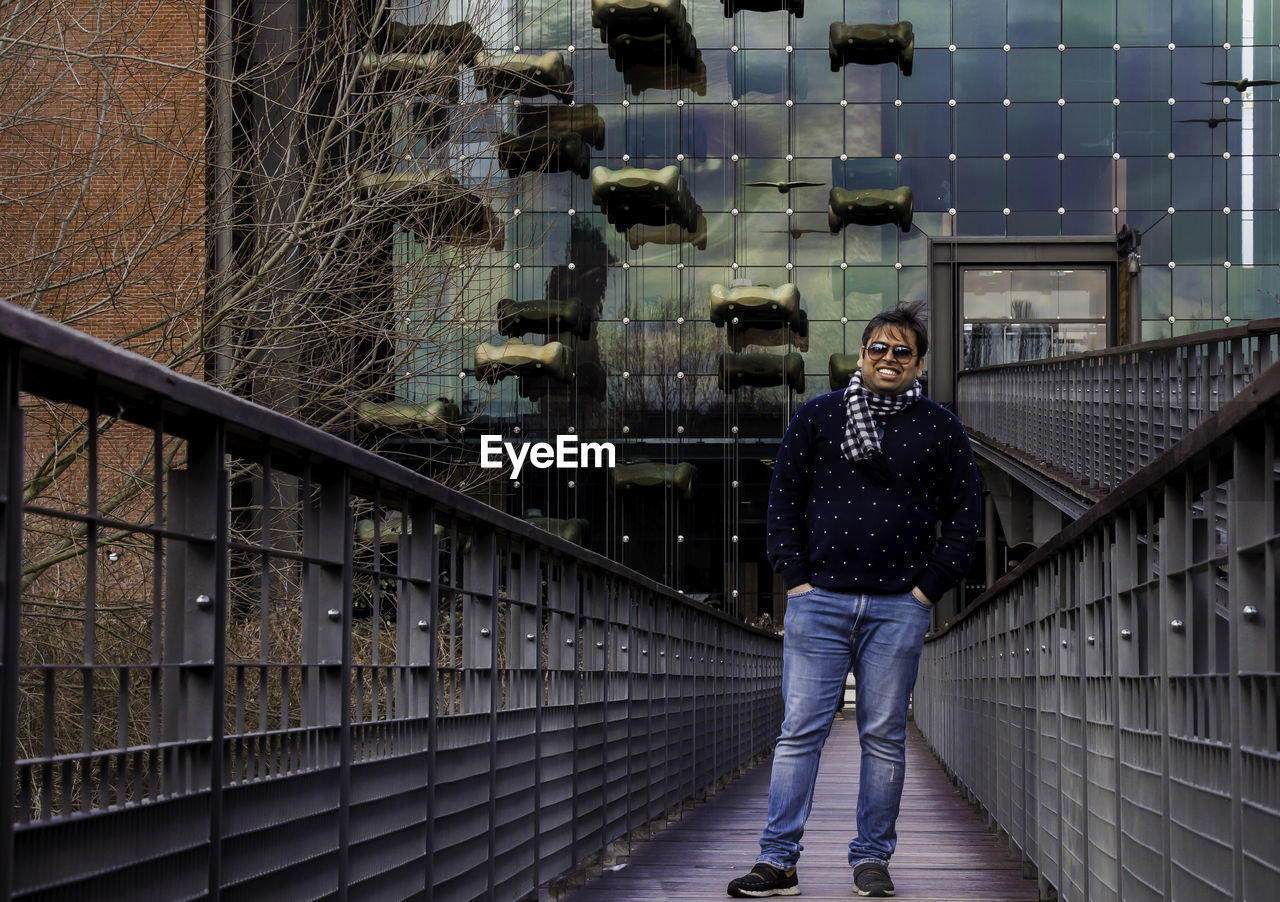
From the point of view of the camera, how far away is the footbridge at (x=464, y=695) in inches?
116

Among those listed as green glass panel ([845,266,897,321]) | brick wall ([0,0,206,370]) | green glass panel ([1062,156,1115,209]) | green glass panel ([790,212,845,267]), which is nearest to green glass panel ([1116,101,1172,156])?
green glass panel ([1062,156,1115,209])

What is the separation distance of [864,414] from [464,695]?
188 centimetres

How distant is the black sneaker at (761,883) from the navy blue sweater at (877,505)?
1.05 meters

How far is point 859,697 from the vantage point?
6656 mm

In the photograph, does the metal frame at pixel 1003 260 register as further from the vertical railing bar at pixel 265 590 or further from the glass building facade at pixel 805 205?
the vertical railing bar at pixel 265 590

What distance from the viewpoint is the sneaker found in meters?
6.52

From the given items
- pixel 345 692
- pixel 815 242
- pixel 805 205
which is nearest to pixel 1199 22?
pixel 805 205

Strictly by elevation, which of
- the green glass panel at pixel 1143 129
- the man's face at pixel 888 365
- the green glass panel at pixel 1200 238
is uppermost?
the green glass panel at pixel 1143 129

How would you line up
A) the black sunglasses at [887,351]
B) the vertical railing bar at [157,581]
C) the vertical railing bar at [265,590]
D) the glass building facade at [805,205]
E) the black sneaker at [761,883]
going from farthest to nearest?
1. the glass building facade at [805,205]
2. the black sunglasses at [887,351]
3. the black sneaker at [761,883]
4. the vertical railing bar at [265,590]
5. the vertical railing bar at [157,581]

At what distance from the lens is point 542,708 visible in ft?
22.2

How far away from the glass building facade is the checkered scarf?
3118 centimetres

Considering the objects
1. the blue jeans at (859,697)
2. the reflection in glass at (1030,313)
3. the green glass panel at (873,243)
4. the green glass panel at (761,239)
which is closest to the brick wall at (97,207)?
the blue jeans at (859,697)

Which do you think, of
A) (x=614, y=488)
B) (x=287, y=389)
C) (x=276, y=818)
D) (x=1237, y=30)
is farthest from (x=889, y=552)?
(x=1237, y=30)

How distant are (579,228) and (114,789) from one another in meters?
35.9
